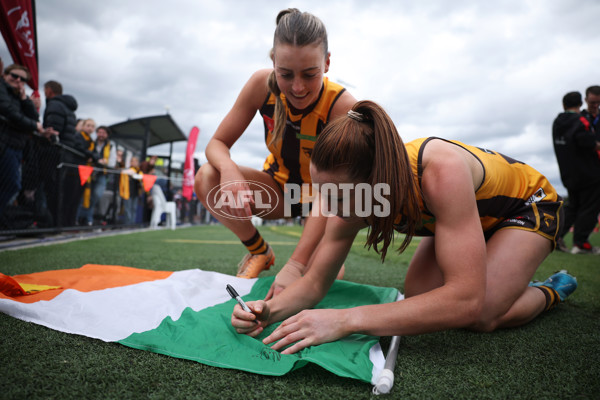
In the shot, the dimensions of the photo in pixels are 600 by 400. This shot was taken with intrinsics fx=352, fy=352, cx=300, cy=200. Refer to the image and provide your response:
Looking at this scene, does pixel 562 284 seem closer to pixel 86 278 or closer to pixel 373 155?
pixel 373 155

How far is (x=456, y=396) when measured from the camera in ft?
2.95

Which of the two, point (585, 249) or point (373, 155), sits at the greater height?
point (373, 155)

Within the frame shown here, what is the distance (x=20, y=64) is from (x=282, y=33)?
3481 millimetres

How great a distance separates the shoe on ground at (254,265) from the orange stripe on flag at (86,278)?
475mm

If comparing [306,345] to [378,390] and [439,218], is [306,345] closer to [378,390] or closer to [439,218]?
[378,390]

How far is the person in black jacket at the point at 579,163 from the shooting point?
14.2ft

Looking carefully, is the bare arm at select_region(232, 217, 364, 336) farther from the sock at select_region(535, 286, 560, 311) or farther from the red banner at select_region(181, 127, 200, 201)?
the red banner at select_region(181, 127, 200, 201)

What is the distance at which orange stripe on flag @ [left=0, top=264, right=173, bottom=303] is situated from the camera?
170cm

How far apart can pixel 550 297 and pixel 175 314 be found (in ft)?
5.77

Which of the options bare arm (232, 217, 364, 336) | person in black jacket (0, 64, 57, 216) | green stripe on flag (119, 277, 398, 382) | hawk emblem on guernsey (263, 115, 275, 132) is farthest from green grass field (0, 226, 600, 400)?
person in black jacket (0, 64, 57, 216)

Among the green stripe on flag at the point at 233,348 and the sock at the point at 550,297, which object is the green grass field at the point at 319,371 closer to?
the green stripe on flag at the point at 233,348

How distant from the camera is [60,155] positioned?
4.56 m

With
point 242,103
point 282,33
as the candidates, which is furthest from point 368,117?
point 242,103

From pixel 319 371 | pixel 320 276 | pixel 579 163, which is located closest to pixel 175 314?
pixel 320 276
